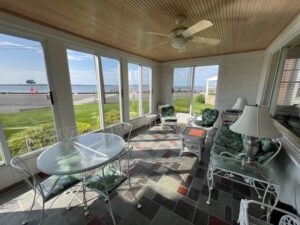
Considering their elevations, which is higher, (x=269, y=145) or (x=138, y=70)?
(x=138, y=70)

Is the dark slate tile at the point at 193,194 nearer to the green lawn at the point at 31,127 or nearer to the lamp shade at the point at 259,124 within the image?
the lamp shade at the point at 259,124

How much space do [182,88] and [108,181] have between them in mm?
4474

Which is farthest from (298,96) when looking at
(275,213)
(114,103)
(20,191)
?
(20,191)

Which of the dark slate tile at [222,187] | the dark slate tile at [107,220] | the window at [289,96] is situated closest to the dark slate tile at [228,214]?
the dark slate tile at [222,187]

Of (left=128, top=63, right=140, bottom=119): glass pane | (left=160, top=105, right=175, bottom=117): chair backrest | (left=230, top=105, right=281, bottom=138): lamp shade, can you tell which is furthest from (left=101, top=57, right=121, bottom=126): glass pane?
(left=230, top=105, right=281, bottom=138): lamp shade

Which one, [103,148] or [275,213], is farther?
[103,148]

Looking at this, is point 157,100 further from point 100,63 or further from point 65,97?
point 65,97

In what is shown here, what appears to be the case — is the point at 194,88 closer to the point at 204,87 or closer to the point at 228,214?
the point at 204,87

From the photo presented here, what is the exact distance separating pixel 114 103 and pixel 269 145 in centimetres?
335

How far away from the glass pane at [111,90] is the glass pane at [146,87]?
53.0 inches

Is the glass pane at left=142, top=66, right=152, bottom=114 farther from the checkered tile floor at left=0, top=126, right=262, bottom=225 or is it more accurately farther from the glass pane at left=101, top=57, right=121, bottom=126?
the checkered tile floor at left=0, top=126, right=262, bottom=225

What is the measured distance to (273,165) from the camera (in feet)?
6.66

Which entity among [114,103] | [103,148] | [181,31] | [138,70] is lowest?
[103,148]

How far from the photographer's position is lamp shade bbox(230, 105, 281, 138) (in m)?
1.42
